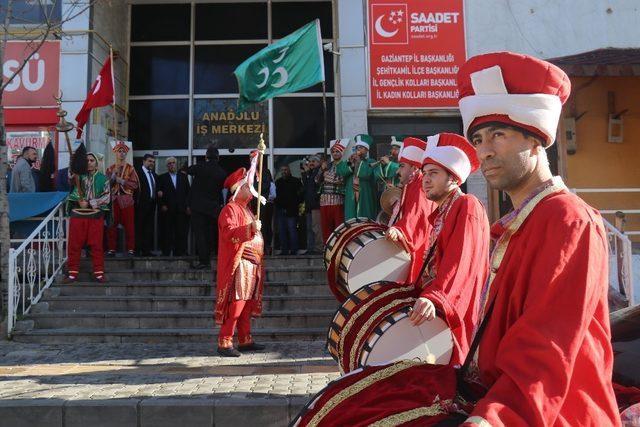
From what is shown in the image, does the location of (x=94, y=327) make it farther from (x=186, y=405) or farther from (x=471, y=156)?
(x=471, y=156)

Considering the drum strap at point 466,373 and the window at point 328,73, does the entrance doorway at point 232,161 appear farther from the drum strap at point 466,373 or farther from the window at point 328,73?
the drum strap at point 466,373

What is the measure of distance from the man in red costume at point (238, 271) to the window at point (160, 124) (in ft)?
25.7

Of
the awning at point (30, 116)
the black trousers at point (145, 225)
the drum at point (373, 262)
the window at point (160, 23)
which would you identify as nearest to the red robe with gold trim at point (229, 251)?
the drum at point (373, 262)

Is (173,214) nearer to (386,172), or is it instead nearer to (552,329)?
(386,172)

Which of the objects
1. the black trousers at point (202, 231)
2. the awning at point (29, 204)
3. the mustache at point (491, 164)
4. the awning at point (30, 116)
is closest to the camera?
the mustache at point (491, 164)

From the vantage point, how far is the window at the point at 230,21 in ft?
49.8

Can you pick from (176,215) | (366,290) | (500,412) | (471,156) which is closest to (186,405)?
(366,290)

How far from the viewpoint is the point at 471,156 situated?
4.50 m

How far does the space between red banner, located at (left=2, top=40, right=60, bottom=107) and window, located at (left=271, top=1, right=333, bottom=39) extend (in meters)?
5.20

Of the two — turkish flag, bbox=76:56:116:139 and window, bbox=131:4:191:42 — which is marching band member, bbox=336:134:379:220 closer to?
turkish flag, bbox=76:56:116:139

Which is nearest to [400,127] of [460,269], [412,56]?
[412,56]

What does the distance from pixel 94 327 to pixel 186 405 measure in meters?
4.57

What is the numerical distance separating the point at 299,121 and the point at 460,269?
38.5 feet

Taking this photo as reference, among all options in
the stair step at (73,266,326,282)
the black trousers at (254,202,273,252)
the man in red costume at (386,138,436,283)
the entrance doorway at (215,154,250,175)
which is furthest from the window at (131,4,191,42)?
the man in red costume at (386,138,436,283)
